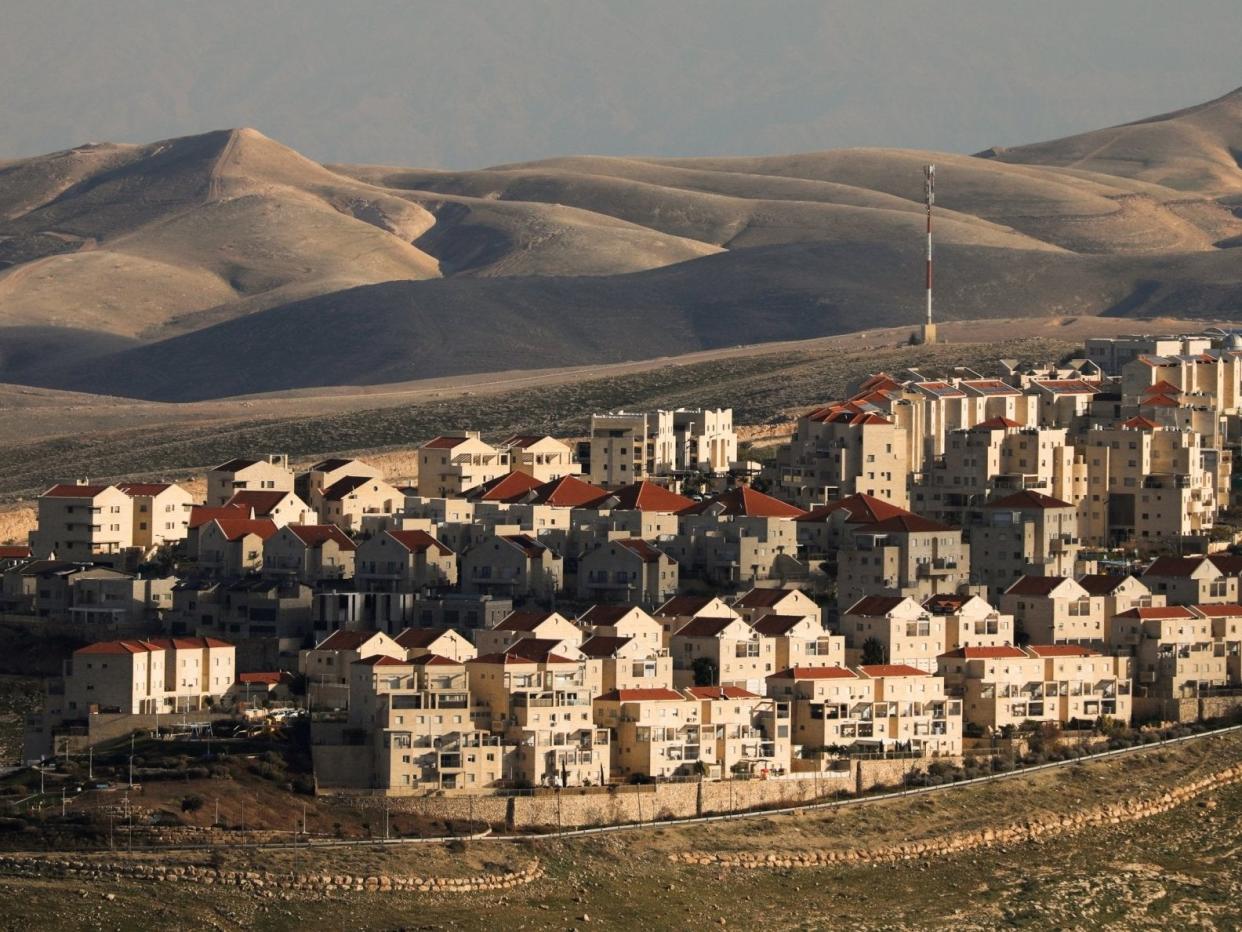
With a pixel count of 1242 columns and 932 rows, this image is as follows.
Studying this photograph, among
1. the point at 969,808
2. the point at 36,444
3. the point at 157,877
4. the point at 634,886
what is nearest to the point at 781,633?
the point at 969,808

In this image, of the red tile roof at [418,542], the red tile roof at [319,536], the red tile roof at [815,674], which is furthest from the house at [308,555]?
the red tile roof at [815,674]

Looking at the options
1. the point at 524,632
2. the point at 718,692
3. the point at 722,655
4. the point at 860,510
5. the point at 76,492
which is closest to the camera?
the point at 718,692

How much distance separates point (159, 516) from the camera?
92.1 m

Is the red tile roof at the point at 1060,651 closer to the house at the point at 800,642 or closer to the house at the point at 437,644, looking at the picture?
the house at the point at 800,642

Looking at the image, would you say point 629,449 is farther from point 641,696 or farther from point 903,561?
point 641,696

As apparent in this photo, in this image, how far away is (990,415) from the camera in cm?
10081

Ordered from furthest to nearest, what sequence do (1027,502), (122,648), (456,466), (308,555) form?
(456,466)
(1027,502)
(308,555)
(122,648)

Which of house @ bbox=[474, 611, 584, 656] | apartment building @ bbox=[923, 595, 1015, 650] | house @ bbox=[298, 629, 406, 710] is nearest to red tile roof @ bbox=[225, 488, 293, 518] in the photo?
house @ bbox=[298, 629, 406, 710]

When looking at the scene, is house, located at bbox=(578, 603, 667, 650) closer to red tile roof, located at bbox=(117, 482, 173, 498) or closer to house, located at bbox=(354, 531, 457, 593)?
house, located at bbox=(354, 531, 457, 593)

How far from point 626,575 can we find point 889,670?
36.4 ft

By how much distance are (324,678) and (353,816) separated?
958 cm

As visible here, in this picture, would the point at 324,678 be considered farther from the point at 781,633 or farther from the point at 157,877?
the point at 157,877

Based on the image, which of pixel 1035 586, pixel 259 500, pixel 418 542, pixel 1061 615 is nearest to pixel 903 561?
pixel 1035 586

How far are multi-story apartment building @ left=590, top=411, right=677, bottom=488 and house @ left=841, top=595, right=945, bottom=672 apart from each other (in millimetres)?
24745
